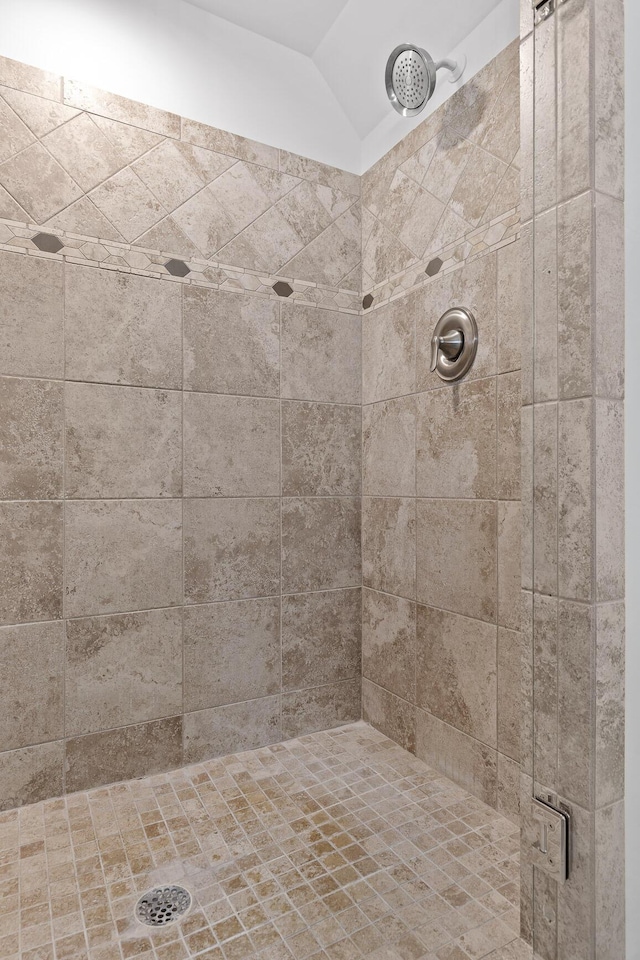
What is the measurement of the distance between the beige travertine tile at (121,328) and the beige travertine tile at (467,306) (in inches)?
30.5

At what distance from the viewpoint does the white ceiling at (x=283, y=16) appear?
1811 mm

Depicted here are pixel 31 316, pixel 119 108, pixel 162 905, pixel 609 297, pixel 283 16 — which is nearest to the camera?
pixel 609 297

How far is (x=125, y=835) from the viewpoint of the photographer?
57.1 inches

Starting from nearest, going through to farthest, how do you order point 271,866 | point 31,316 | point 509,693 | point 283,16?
1. point 271,866
2. point 509,693
3. point 31,316
4. point 283,16

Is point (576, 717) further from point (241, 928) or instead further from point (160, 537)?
point (160, 537)

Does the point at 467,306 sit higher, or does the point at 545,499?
the point at 467,306

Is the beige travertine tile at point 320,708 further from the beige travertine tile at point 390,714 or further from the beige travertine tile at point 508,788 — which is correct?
the beige travertine tile at point 508,788

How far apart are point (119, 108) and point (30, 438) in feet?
3.34

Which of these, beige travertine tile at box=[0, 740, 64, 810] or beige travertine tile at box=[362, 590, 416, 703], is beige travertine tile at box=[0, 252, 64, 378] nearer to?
beige travertine tile at box=[0, 740, 64, 810]

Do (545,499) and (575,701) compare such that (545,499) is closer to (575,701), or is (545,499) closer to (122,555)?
(575,701)

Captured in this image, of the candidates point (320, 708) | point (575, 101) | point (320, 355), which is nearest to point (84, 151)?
point (320, 355)

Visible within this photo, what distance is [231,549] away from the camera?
6.16ft

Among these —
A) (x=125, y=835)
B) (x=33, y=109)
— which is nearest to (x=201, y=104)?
(x=33, y=109)

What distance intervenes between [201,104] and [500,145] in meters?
0.97
